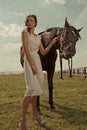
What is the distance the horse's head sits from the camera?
8.73m

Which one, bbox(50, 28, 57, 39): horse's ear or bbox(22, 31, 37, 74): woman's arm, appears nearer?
→ bbox(22, 31, 37, 74): woman's arm

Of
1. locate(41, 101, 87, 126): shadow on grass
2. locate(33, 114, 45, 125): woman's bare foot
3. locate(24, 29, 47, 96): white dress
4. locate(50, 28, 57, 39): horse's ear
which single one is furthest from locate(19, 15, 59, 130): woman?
locate(50, 28, 57, 39): horse's ear

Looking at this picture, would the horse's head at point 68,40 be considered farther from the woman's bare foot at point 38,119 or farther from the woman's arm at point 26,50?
the woman's bare foot at point 38,119

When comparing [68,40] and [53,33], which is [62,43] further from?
[53,33]

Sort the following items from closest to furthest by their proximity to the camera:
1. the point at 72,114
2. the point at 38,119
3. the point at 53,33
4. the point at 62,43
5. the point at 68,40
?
1. the point at 38,119
2. the point at 68,40
3. the point at 62,43
4. the point at 72,114
5. the point at 53,33

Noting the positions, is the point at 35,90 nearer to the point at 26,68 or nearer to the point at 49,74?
the point at 26,68

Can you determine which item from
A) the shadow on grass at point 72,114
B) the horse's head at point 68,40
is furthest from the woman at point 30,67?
the shadow on grass at point 72,114

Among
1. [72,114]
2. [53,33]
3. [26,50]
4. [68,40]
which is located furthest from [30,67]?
[72,114]

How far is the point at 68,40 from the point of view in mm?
8898

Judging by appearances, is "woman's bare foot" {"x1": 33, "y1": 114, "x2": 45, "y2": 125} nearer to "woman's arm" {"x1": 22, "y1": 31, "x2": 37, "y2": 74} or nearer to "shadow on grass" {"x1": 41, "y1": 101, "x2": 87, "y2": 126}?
"shadow on grass" {"x1": 41, "y1": 101, "x2": 87, "y2": 126}

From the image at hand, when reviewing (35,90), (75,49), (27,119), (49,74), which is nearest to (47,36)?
(49,74)

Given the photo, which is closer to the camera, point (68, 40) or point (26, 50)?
point (26, 50)

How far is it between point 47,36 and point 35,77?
3310 mm

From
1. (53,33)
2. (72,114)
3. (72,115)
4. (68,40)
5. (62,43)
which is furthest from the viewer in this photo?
(53,33)
